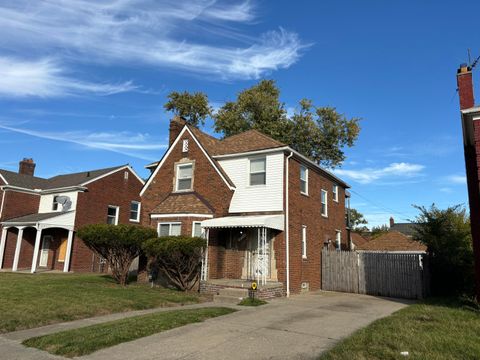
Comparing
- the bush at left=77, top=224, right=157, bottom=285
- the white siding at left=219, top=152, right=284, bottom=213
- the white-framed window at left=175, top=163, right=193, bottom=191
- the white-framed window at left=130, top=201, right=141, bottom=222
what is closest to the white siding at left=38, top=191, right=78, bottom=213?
the white-framed window at left=130, top=201, right=141, bottom=222

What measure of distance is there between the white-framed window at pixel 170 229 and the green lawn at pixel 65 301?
8.63 feet

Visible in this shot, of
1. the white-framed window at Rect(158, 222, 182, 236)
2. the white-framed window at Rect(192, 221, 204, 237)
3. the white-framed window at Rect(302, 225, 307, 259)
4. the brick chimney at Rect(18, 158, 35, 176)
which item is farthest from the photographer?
the brick chimney at Rect(18, 158, 35, 176)

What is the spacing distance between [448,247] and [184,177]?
522 inches

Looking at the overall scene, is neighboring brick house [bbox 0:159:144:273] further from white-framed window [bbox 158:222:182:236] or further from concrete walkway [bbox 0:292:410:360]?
concrete walkway [bbox 0:292:410:360]

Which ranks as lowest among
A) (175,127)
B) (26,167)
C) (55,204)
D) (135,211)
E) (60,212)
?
(60,212)

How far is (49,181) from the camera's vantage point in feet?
107

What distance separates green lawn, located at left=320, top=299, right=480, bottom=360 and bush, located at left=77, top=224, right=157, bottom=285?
Answer: 10.2 m

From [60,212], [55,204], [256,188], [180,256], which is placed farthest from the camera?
[55,204]

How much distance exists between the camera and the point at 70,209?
27.0 meters

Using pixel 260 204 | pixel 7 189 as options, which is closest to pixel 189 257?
pixel 260 204

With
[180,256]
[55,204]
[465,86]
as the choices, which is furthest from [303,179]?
[55,204]

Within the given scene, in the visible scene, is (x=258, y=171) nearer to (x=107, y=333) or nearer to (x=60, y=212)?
(x=107, y=333)

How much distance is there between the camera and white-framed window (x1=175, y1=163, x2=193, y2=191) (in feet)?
62.5

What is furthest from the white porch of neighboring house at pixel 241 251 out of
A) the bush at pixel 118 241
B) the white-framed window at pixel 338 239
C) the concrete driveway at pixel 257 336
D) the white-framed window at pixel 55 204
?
the white-framed window at pixel 55 204
